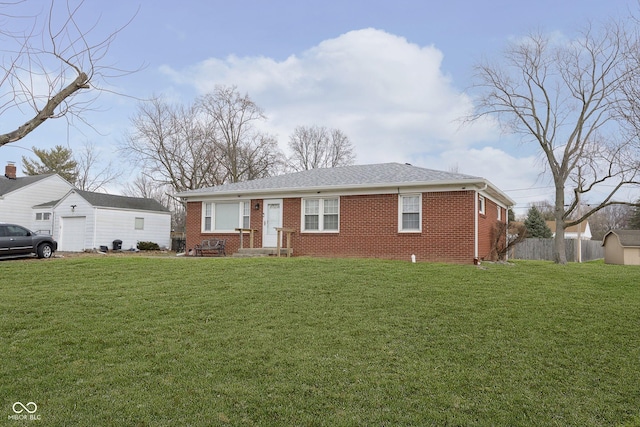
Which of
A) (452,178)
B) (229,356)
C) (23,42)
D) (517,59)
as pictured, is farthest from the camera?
(517,59)

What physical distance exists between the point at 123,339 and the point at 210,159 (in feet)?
97.7

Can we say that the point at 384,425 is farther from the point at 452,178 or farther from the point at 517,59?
the point at 517,59

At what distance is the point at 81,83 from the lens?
→ 16.3ft

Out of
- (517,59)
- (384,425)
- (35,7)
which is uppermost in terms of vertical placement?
(517,59)

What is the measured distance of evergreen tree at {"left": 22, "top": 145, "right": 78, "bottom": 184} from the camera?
41.7 metres

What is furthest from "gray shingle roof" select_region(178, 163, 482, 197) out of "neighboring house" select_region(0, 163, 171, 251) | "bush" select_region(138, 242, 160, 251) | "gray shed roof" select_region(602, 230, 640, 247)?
"gray shed roof" select_region(602, 230, 640, 247)

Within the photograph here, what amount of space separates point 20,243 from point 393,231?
43.9ft

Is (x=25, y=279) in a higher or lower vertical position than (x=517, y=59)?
lower

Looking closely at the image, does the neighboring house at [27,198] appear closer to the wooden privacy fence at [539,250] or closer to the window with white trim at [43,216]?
the window with white trim at [43,216]

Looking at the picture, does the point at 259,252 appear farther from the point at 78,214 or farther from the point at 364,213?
the point at 78,214

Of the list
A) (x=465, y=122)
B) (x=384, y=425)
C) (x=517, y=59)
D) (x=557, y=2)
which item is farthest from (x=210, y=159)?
(x=384, y=425)

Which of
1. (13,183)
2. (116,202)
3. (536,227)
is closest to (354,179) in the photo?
(116,202)

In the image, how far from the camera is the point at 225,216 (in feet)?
57.3

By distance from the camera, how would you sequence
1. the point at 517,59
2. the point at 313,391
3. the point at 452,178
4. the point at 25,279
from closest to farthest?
1. the point at 313,391
2. the point at 25,279
3. the point at 452,178
4. the point at 517,59
